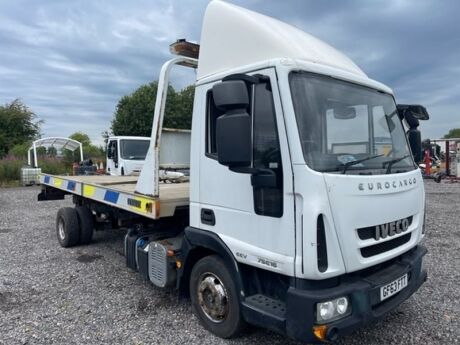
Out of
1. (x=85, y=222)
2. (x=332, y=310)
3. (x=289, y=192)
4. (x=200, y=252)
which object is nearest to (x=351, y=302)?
(x=332, y=310)

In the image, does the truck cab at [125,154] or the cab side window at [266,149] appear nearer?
the cab side window at [266,149]

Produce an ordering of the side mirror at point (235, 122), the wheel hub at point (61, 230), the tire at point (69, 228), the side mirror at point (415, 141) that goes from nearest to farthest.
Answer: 1. the side mirror at point (235, 122)
2. the side mirror at point (415, 141)
3. the tire at point (69, 228)
4. the wheel hub at point (61, 230)

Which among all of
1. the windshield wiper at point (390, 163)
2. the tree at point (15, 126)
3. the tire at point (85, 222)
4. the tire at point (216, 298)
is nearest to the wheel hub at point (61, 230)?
the tire at point (85, 222)

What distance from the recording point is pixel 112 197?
471 cm

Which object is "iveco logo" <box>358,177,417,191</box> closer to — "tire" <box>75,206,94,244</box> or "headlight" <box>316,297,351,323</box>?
"headlight" <box>316,297,351,323</box>

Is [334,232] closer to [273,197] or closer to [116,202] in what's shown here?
[273,197]

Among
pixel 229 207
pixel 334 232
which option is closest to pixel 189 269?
pixel 229 207

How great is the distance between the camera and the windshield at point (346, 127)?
2.68 metres

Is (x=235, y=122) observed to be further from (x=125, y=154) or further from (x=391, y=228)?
(x=125, y=154)

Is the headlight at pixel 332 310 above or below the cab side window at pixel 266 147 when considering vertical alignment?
below

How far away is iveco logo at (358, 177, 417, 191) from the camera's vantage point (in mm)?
2736

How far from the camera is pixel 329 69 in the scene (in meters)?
2.95

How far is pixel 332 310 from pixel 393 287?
2.29 feet

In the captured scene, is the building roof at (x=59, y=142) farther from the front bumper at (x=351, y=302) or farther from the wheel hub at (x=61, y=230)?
the front bumper at (x=351, y=302)
